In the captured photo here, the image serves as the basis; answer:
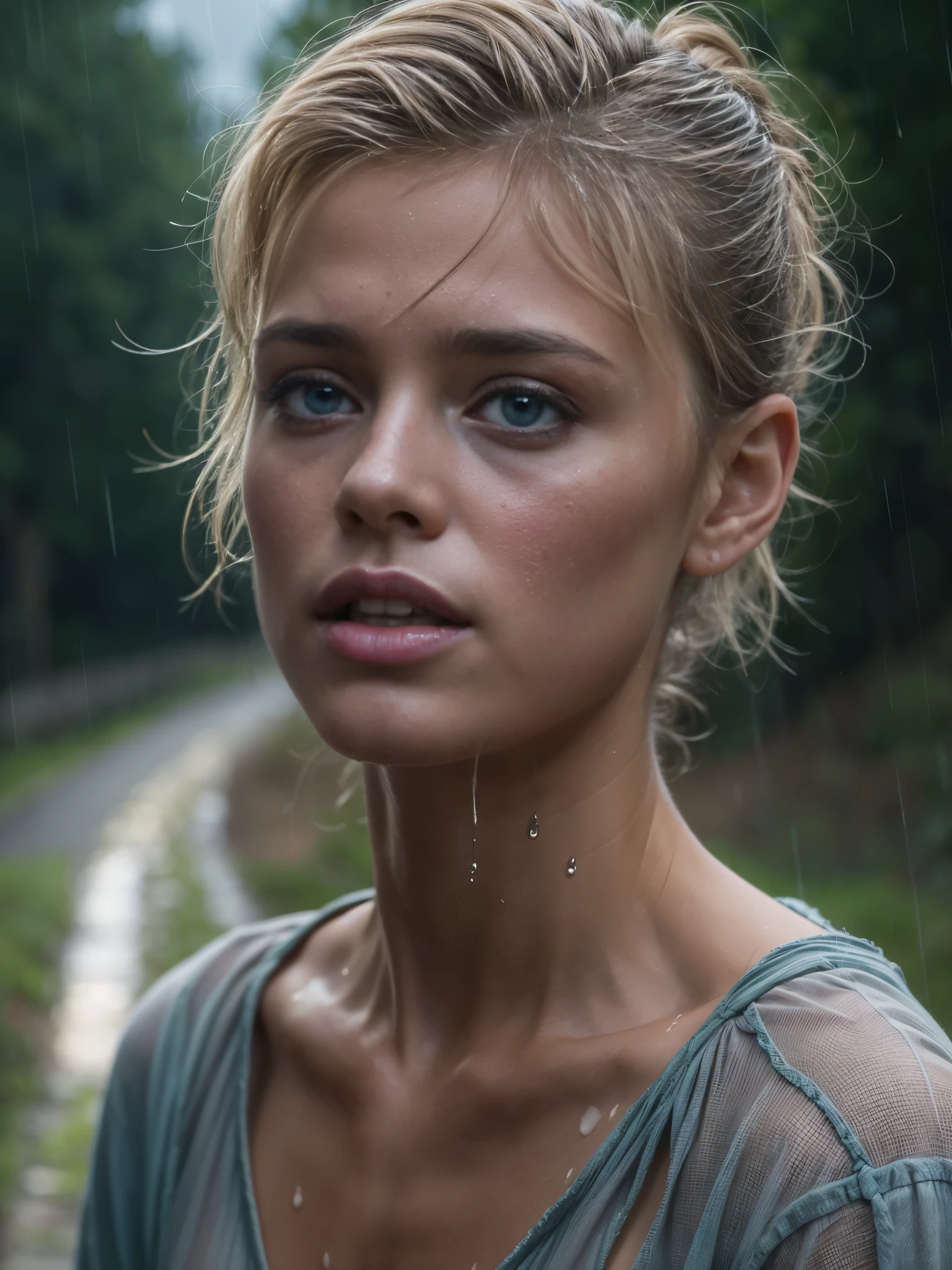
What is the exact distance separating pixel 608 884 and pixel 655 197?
799mm

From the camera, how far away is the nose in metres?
1.42

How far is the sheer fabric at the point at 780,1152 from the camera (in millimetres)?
1250

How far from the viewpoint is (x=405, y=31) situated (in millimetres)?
1584

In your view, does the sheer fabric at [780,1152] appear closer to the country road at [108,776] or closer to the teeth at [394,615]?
the teeth at [394,615]

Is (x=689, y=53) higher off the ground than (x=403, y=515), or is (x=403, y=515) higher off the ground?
(x=689, y=53)

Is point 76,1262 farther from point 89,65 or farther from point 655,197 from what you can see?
point 89,65

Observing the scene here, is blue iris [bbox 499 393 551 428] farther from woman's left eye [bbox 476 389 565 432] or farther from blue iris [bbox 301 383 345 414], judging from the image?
blue iris [bbox 301 383 345 414]

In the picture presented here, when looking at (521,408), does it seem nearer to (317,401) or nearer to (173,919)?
(317,401)

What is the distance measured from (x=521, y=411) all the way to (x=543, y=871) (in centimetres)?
56

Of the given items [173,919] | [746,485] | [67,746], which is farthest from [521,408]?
[67,746]

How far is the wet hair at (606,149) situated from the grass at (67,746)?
36.5 feet

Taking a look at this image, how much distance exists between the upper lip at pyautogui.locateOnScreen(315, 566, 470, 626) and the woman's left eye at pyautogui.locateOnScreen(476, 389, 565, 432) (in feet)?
0.65

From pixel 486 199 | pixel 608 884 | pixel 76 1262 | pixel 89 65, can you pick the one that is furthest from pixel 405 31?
Answer: pixel 89 65

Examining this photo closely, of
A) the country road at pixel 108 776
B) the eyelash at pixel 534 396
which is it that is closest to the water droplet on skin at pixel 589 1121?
the eyelash at pixel 534 396
